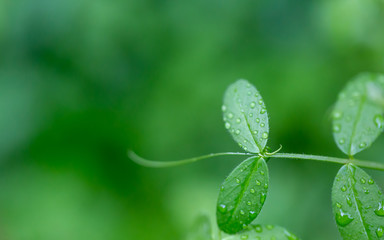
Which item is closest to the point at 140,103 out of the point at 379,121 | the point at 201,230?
the point at 201,230

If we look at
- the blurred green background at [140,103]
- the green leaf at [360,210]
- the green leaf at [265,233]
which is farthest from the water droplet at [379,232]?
the blurred green background at [140,103]

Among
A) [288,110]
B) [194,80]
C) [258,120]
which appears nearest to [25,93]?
[194,80]

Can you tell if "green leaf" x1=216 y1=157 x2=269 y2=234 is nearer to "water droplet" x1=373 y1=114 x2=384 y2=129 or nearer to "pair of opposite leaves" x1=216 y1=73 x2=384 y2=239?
"pair of opposite leaves" x1=216 y1=73 x2=384 y2=239

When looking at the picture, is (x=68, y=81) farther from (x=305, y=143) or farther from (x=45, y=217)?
(x=305, y=143)

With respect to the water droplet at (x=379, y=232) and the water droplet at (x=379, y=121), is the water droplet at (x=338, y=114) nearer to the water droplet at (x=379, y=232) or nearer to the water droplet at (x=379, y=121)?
the water droplet at (x=379, y=121)

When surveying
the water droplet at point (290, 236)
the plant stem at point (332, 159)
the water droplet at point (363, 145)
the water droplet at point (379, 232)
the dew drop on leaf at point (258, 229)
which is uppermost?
the water droplet at point (363, 145)
